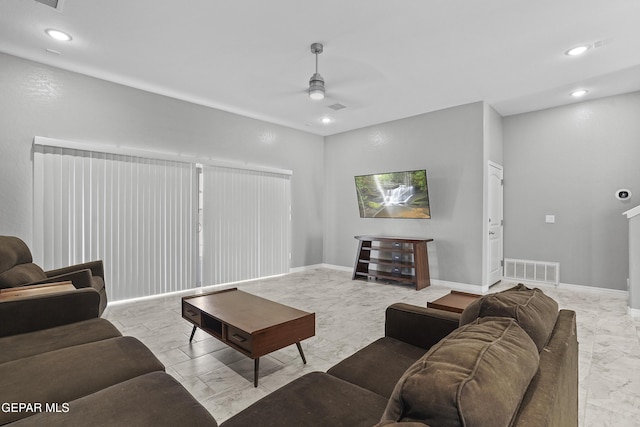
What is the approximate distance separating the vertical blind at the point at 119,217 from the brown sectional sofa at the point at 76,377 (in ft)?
6.99

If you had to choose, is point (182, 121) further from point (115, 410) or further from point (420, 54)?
point (115, 410)

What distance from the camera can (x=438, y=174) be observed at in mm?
5449

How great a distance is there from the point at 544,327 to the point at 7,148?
5.05m

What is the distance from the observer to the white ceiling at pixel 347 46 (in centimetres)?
277

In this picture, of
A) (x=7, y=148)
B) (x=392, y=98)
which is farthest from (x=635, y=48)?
(x=7, y=148)

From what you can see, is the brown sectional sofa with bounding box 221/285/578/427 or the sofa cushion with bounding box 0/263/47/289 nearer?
the brown sectional sofa with bounding box 221/285/578/427

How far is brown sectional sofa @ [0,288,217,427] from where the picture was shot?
118 cm

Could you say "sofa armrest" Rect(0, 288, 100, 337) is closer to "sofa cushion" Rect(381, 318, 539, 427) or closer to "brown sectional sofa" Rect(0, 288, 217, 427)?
"brown sectional sofa" Rect(0, 288, 217, 427)

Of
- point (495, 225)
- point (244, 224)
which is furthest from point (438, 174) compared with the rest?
point (244, 224)

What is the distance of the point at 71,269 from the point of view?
3.22 meters

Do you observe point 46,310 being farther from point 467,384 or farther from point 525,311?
point 525,311

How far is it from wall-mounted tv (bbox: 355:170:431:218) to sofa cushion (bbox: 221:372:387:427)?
178 inches

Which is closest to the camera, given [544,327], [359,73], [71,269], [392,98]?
[544,327]

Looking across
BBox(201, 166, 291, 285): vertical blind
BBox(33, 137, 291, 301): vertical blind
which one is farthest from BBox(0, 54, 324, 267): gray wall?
BBox(201, 166, 291, 285): vertical blind
